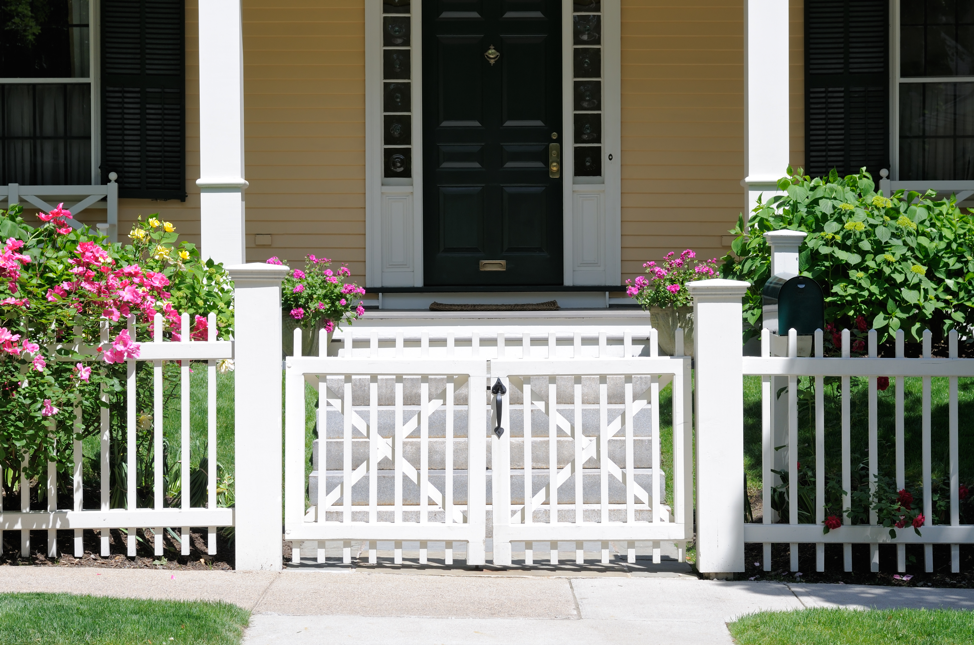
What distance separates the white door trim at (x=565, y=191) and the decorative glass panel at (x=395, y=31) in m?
0.07

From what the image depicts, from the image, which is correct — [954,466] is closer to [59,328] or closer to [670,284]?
[670,284]

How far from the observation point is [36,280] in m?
4.17

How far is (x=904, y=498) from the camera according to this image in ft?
13.9

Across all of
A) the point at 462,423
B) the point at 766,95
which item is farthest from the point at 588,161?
the point at 462,423

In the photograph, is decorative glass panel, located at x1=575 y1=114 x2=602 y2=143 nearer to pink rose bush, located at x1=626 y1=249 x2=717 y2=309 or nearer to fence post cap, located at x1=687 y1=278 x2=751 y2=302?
pink rose bush, located at x1=626 y1=249 x2=717 y2=309

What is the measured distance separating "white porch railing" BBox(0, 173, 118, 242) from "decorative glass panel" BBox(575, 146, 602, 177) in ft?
12.0

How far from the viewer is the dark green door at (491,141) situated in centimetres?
829

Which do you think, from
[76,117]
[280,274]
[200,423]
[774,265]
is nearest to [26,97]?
[76,117]

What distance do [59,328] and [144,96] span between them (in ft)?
14.0

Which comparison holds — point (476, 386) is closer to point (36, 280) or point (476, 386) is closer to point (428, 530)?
point (428, 530)

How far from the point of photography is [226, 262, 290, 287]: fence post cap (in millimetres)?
4230

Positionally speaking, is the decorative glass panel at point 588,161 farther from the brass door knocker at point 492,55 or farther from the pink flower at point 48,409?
the pink flower at point 48,409

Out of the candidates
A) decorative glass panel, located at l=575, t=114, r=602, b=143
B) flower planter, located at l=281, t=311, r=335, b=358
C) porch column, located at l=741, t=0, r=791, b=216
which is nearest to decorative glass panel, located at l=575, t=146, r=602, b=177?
decorative glass panel, located at l=575, t=114, r=602, b=143

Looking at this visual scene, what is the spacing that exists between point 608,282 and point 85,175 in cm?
425
